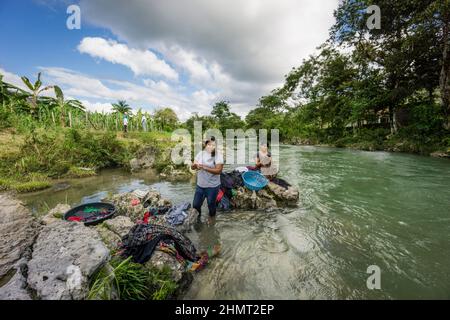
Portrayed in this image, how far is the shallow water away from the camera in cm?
251

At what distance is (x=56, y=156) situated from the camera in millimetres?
8688

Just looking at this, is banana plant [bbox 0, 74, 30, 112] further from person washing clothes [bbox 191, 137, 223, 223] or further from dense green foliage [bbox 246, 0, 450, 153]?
dense green foliage [bbox 246, 0, 450, 153]

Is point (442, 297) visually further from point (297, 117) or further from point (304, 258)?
point (297, 117)

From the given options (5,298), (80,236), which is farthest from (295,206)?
(5,298)

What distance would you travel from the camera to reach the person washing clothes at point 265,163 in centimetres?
562

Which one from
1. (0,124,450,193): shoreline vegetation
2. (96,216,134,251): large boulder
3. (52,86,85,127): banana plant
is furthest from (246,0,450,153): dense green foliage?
(52,86,85,127): banana plant

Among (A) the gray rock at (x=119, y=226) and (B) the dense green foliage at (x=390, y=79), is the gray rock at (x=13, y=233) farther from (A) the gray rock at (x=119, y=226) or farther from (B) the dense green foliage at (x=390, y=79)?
(B) the dense green foliage at (x=390, y=79)

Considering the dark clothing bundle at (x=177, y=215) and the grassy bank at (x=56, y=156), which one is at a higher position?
the grassy bank at (x=56, y=156)

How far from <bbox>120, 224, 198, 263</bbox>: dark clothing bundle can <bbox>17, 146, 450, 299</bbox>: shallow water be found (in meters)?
0.38

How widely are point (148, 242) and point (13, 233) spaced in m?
1.78

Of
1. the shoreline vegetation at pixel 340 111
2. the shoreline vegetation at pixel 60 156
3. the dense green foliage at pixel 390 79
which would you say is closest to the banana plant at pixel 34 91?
the shoreline vegetation at pixel 340 111

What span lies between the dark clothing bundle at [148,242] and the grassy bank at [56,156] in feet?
20.6

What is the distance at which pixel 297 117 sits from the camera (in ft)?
103

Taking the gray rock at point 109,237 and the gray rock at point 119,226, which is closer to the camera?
the gray rock at point 109,237
